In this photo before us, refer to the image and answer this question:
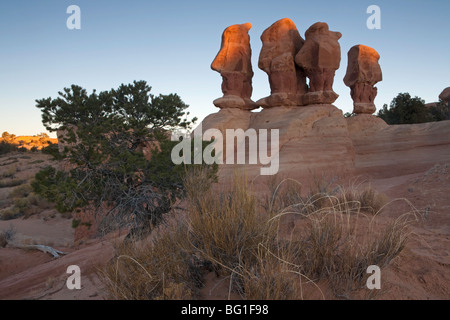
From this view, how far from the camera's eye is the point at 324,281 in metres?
2.55

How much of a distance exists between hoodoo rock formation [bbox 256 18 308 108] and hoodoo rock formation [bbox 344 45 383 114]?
3128 millimetres

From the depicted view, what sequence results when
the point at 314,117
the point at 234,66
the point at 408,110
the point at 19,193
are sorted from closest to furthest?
the point at 314,117
the point at 234,66
the point at 19,193
the point at 408,110

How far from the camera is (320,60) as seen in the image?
13.7 metres

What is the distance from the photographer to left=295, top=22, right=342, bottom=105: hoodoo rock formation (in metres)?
13.8

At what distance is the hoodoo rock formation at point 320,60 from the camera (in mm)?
13773

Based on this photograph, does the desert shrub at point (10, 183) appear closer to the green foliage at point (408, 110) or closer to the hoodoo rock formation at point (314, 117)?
the hoodoo rock formation at point (314, 117)

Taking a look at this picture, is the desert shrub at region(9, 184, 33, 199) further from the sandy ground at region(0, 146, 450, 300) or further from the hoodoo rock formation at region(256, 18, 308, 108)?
the hoodoo rock formation at region(256, 18, 308, 108)

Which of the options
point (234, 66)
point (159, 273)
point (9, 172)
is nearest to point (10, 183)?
point (9, 172)

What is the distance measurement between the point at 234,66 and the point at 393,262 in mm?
13758

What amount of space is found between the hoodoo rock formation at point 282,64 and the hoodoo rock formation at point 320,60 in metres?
0.57

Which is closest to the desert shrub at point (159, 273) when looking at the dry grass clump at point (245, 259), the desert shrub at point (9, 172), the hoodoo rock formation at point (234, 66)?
the dry grass clump at point (245, 259)

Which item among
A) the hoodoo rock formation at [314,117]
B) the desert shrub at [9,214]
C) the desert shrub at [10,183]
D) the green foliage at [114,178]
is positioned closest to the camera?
the green foliage at [114,178]

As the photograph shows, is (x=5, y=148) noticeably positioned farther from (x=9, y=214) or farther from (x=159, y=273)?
(x=159, y=273)
